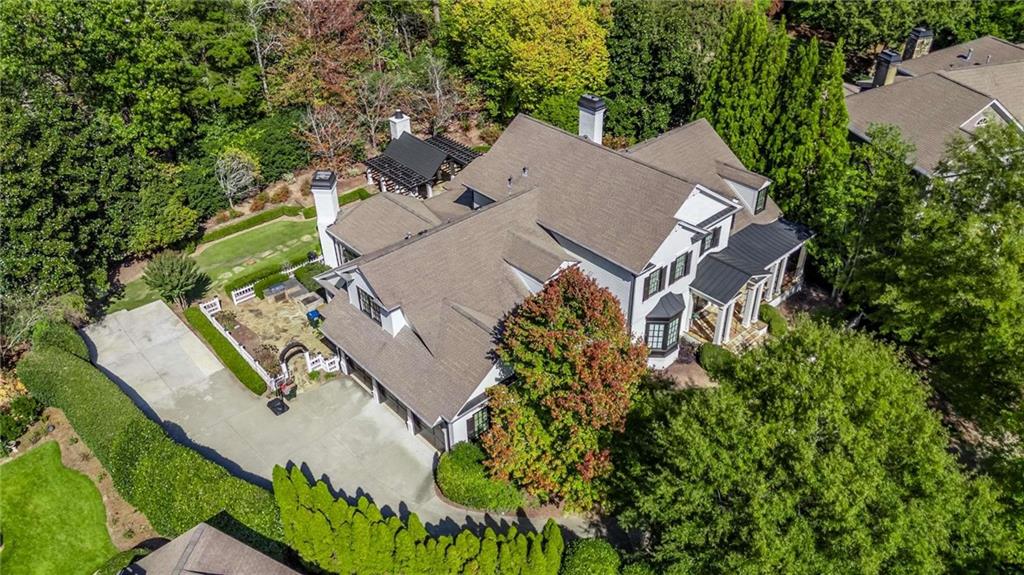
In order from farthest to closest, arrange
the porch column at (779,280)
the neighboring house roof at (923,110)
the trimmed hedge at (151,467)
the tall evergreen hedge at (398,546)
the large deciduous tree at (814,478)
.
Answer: the neighboring house roof at (923,110) < the porch column at (779,280) < the trimmed hedge at (151,467) < the tall evergreen hedge at (398,546) < the large deciduous tree at (814,478)

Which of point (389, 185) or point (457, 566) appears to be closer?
point (457, 566)

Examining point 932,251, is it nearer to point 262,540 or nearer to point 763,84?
point 763,84

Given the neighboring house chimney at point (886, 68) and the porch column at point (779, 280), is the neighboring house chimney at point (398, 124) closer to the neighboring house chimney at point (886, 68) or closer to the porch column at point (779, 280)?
the porch column at point (779, 280)

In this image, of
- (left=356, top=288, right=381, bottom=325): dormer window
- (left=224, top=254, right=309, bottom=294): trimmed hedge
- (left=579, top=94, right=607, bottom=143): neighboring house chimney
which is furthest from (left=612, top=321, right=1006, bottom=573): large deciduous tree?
(left=224, top=254, right=309, bottom=294): trimmed hedge

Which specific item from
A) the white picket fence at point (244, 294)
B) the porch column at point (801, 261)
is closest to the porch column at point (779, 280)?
the porch column at point (801, 261)

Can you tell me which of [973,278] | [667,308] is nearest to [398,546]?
[667,308]

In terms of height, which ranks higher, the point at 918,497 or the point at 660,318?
the point at 918,497

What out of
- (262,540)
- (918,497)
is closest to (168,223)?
(262,540)
